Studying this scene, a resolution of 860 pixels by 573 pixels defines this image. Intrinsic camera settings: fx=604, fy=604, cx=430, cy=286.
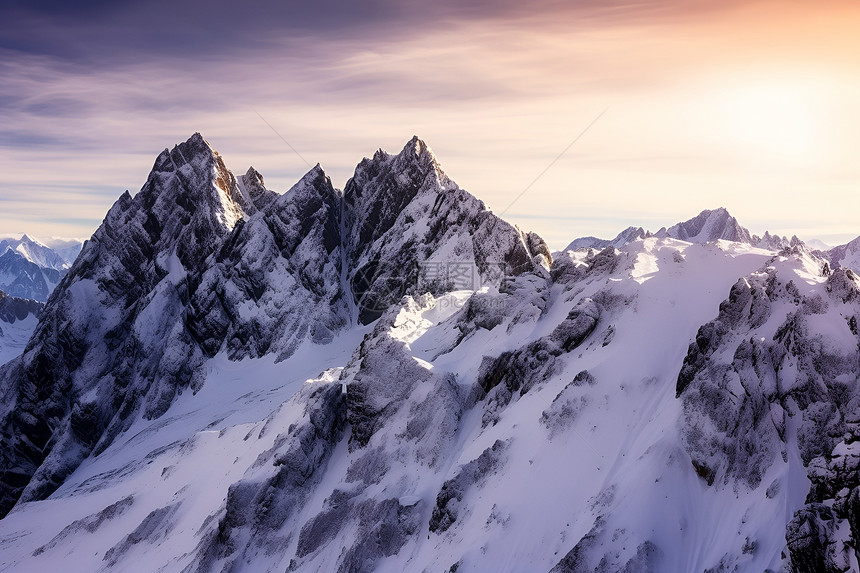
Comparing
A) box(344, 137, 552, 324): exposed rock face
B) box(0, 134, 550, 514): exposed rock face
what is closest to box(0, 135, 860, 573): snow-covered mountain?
box(344, 137, 552, 324): exposed rock face

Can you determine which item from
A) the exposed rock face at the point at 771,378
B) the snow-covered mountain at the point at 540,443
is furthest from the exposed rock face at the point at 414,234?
the exposed rock face at the point at 771,378

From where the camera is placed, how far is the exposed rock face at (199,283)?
440 ft

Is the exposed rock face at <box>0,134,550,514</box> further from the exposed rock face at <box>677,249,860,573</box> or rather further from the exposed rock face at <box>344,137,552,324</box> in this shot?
the exposed rock face at <box>677,249,860,573</box>

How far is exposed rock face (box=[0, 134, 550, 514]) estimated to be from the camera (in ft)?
440

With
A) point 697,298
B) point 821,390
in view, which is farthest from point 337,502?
point 821,390

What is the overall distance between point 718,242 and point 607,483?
25.9 meters

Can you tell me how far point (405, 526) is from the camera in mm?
42719

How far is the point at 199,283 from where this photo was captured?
153 m

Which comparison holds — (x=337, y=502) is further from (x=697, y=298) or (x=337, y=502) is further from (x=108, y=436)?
(x=108, y=436)

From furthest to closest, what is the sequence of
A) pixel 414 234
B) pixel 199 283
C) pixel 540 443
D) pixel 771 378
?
1. pixel 199 283
2. pixel 414 234
3. pixel 540 443
4. pixel 771 378

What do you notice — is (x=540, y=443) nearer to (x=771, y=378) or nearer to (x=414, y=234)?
(x=771, y=378)

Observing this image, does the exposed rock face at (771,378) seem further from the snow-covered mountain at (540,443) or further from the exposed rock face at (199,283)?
the exposed rock face at (199,283)

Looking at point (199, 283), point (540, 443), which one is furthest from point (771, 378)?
point (199, 283)

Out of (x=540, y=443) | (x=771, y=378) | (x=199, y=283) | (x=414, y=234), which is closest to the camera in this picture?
(x=771, y=378)
